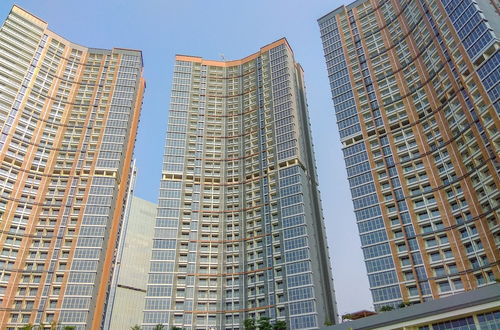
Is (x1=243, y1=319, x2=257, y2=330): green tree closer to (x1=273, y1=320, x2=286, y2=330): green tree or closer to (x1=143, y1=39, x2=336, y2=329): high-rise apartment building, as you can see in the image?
(x1=273, y1=320, x2=286, y2=330): green tree

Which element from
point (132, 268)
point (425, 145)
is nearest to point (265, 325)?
point (425, 145)

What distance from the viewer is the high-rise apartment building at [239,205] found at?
86125mm

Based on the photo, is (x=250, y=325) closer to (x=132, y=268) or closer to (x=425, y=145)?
(x=425, y=145)

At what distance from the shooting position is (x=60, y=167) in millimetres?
102375

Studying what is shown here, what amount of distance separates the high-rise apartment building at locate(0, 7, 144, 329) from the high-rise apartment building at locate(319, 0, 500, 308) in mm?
54637

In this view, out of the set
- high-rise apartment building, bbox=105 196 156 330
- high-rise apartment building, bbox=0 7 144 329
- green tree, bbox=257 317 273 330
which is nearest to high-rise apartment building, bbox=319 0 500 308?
green tree, bbox=257 317 273 330

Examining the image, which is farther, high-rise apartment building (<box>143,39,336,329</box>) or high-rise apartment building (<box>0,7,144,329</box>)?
high-rise apartment building (<box>143,39,336,329</box>)

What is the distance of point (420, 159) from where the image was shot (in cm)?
8300

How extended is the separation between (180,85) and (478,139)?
7746 centimetres

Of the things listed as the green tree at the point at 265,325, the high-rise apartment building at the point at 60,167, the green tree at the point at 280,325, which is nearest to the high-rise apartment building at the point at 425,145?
the green tree at the point at 280,325

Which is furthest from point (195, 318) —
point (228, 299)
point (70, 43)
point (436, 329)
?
point (70, 43)

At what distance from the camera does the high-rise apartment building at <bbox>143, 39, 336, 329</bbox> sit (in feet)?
283

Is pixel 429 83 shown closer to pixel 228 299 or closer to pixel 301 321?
pixel 301 321

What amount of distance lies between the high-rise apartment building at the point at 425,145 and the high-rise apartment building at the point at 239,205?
526 inches
